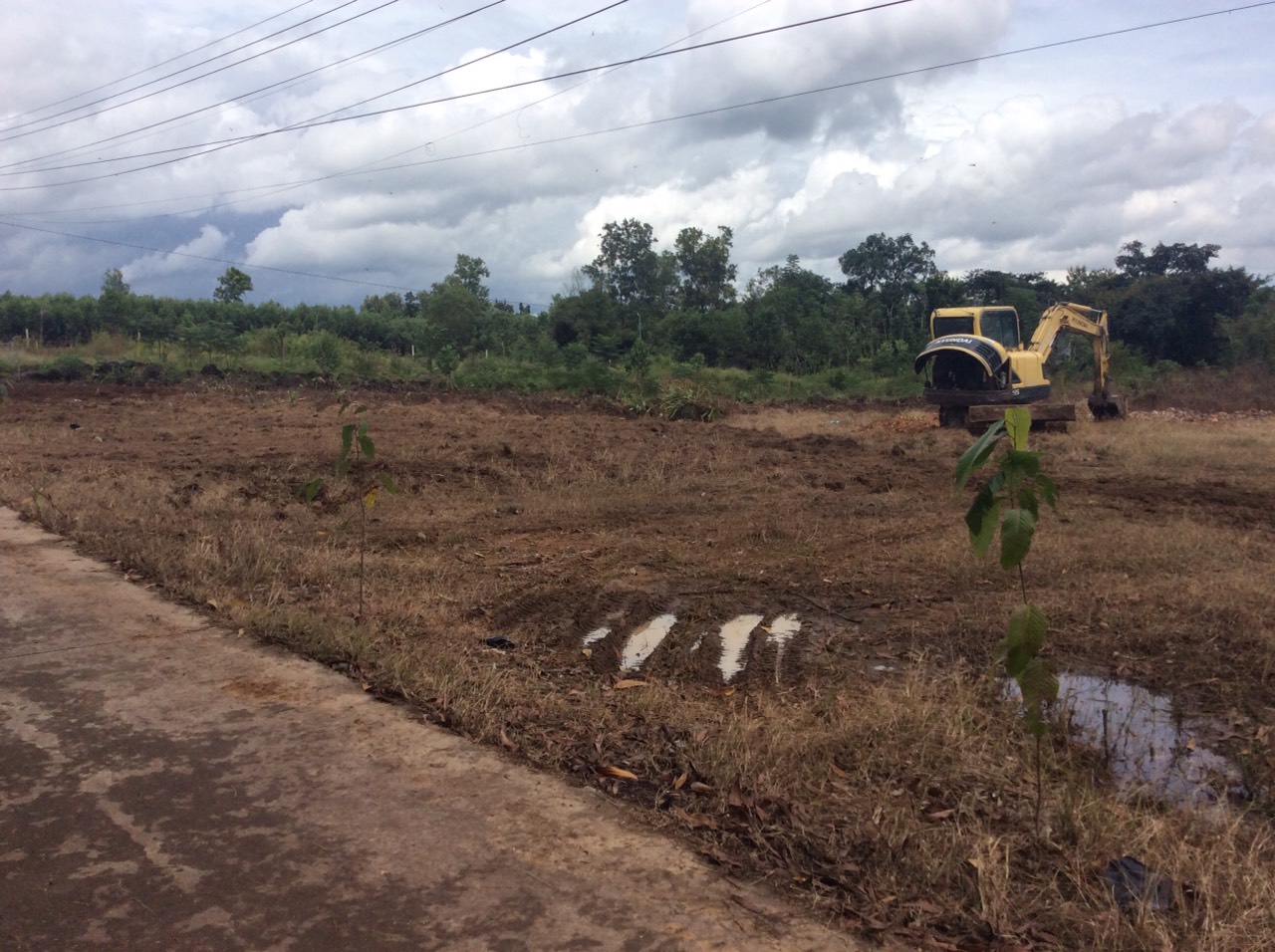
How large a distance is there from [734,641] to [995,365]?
558 inches

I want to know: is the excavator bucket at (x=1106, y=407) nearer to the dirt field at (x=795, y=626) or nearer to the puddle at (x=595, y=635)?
the dirt field at (x=795, y=626)

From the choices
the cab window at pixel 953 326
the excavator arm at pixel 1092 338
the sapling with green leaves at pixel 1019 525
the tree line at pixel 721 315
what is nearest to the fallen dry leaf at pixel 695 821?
the sapling with green leaves at pixel 1019 525

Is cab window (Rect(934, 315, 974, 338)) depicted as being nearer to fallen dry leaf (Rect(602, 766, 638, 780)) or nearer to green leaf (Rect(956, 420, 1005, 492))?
green leaf (Rect(956, 420, 1005, 492))

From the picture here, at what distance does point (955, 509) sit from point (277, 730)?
8.79 meters

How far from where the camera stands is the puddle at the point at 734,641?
613 centimetres

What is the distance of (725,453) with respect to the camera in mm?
16125

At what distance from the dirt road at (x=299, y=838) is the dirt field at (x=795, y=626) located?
0.27 m

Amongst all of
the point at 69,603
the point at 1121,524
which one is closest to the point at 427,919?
the point at 69,603

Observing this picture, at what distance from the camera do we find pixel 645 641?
6715 mm

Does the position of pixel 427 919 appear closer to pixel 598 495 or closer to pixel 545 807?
pixel 545 807

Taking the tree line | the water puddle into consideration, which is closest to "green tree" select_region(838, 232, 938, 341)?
the tree line

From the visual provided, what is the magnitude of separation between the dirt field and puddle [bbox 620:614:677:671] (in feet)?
0.12

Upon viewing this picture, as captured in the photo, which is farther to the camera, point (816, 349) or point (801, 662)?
point (816, 349)

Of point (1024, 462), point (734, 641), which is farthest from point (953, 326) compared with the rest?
point (1024, 462)
